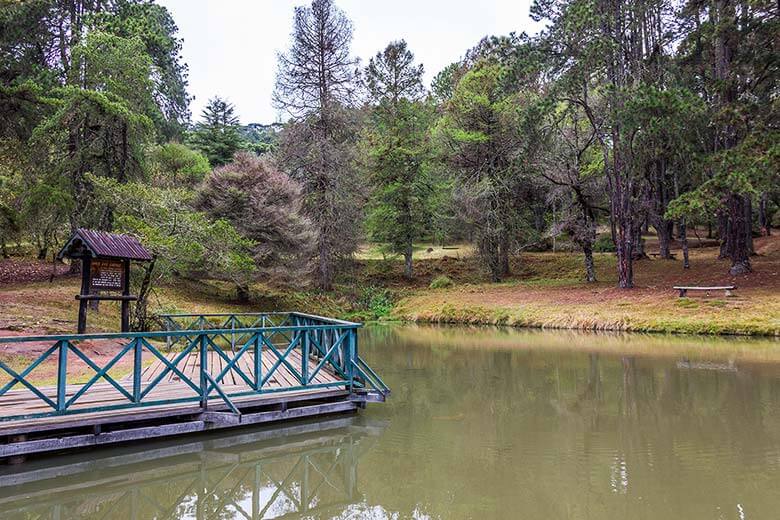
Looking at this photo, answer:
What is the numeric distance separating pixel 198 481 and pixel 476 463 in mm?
3035

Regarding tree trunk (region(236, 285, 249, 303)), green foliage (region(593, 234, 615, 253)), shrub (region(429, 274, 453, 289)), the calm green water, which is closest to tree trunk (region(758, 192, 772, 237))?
green foliage (region(593, 234, 615, 253))

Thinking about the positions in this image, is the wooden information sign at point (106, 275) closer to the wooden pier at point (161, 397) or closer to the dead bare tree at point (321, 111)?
the wooden pier at point (161, 397)

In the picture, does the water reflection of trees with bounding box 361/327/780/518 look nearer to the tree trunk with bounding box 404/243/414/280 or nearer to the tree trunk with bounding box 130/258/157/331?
the tree trunk with bounding box 130/258/157/331

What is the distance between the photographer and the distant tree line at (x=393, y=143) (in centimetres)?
1875

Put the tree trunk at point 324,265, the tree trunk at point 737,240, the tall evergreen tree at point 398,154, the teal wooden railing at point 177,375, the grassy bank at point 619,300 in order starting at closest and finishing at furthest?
the teal wooden railing at point 177,375 < the grassy bank at point 619,300 < the tree trunk at point 737,240 < the tree trunk at point 324,265 < the tall evergreen tree at point 398,154

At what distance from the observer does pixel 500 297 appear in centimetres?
2455

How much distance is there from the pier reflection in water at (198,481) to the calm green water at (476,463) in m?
0.02

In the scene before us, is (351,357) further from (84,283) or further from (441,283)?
(441,283)

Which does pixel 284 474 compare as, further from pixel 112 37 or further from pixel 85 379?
pixel 112 37

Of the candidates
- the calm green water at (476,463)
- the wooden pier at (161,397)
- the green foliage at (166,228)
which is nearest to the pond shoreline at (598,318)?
the calm green water at (476,463)

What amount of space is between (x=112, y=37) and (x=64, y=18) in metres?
7.25

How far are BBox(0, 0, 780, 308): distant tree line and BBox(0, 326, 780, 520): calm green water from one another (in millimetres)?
8818

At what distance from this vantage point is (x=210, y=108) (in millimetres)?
40969

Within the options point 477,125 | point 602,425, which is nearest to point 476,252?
point 477,125
